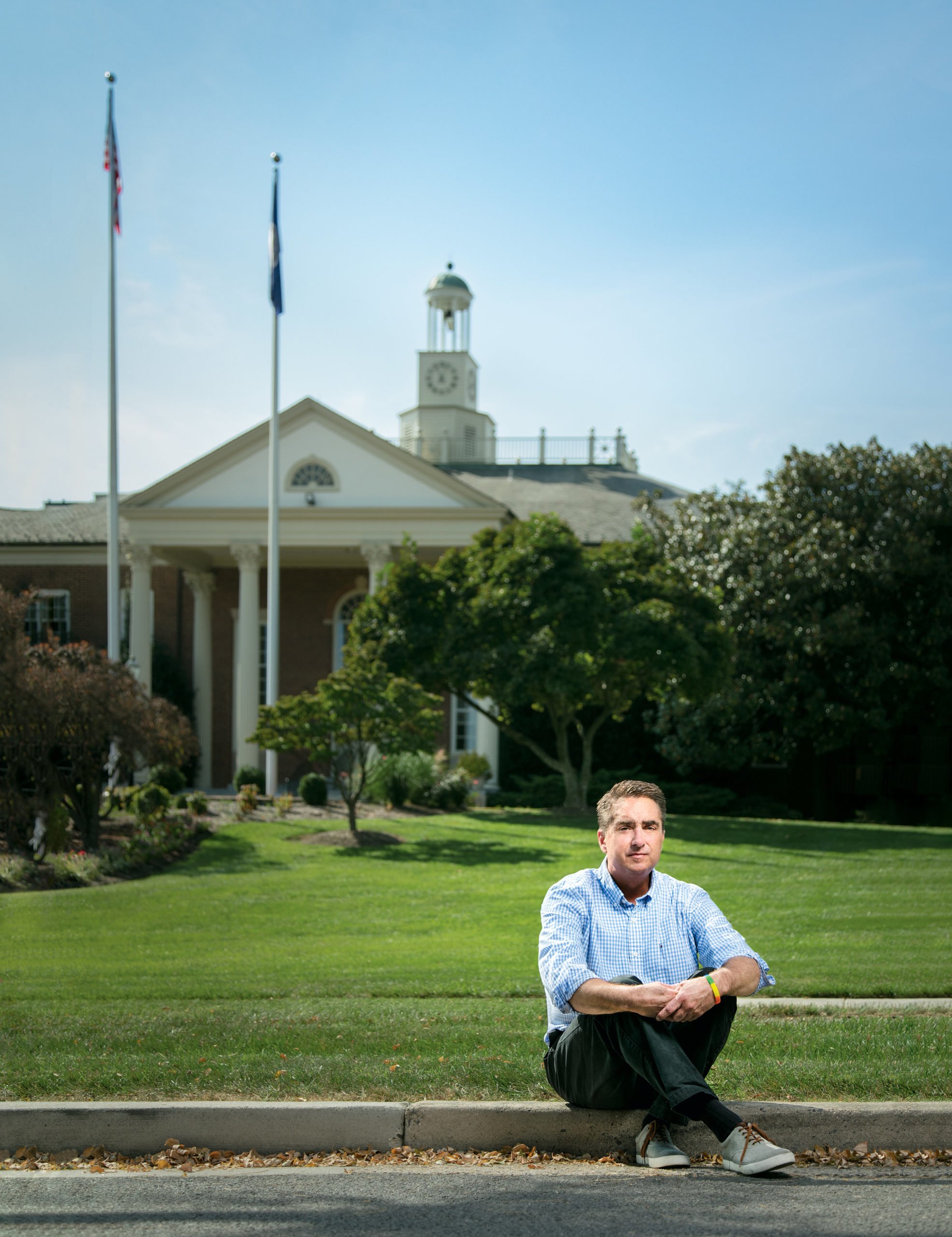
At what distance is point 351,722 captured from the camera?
1845 centimetres

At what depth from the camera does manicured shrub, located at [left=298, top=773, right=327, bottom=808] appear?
76.0 ft

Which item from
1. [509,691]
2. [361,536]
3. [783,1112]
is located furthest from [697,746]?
[783,1112]

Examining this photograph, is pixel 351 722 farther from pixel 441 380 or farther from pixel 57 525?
pixel 441 380

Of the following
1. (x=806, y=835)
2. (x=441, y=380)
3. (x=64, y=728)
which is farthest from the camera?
(x=441, y=380)

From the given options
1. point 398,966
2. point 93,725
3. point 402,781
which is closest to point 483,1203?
point 398,966

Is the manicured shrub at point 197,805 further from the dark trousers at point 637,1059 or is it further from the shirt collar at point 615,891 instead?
the shirt collar at point 615,891

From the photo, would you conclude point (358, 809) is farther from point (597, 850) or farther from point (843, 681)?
point (843, 681)

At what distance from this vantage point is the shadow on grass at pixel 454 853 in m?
15.8

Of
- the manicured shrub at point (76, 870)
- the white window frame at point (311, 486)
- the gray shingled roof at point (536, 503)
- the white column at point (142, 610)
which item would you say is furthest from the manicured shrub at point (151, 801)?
the gray shingled roof at point (536, 503)

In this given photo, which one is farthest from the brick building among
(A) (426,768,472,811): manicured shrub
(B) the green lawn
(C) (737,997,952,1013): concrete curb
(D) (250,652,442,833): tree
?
(C) (737,997,952,1013): concrete curb

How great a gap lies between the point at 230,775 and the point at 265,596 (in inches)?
202

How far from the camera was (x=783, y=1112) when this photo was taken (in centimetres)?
491

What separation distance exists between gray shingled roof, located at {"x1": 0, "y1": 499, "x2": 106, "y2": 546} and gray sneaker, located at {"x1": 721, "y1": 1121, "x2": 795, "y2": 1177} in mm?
31419

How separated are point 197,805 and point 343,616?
13.5 metres
